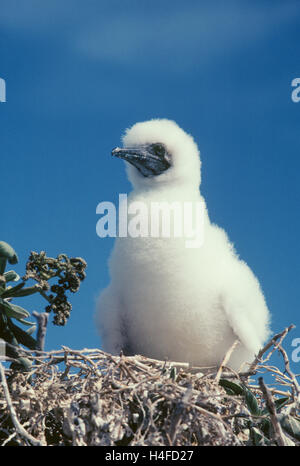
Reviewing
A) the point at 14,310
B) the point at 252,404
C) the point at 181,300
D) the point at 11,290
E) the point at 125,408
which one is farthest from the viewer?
the point at 181,300

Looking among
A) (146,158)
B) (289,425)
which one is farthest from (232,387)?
(146,158)

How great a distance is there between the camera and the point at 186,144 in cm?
460

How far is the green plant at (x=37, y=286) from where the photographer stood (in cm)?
290

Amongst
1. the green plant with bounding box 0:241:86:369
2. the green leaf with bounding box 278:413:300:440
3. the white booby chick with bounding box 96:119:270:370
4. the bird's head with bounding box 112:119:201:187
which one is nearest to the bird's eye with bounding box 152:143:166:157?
the bird's head with bounding box 112:119:201:187

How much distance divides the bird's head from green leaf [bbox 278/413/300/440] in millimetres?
2210

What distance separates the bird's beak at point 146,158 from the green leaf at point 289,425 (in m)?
2.34

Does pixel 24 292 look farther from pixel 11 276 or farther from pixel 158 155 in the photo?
pixel 158 155

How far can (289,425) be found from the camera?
259cm

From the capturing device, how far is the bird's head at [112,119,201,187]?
14.8ft

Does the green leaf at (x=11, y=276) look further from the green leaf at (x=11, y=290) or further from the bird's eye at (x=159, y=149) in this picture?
the bird's eye at (x=159, y=149)

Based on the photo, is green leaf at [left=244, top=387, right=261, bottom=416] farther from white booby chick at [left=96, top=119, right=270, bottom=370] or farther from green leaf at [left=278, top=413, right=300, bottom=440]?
white booby chick at [left=96, top=119, right=270, bottom=370]

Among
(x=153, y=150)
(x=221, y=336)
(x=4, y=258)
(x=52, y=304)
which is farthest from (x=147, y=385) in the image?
(x=153, y=150)

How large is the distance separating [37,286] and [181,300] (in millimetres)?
1297

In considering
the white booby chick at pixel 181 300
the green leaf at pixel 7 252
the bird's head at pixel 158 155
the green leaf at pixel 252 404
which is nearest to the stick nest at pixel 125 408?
the green leaf at pixel 252 404
